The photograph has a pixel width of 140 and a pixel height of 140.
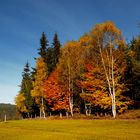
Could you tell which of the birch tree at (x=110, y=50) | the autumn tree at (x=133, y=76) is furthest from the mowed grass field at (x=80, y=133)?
the autumn tree at (x=133, y=76)

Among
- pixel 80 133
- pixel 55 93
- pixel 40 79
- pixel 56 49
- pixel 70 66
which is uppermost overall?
pixel 56 49

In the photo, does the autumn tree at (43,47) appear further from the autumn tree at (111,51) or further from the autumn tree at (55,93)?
the autumn tree at (111,51)

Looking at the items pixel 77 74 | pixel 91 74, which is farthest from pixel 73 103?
pixel 91 74

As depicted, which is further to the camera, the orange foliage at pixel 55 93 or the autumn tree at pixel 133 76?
the orange foliage at pixel 55 93

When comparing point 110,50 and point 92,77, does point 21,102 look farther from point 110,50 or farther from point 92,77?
point 110,50

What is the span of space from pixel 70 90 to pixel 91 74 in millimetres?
11696

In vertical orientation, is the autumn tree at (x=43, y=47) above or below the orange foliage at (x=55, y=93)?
above

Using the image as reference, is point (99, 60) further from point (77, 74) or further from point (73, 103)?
point (73, 103)

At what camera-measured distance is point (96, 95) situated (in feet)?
172

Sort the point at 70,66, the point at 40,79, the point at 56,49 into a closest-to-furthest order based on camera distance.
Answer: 1. the point at 70,66
2. the point at 40,79
3. the point at 56,49

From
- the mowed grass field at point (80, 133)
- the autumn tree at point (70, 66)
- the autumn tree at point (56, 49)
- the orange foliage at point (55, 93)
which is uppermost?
the autumn tree at point (56, 49)

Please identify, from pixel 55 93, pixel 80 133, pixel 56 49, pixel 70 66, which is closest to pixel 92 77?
pixel 70 66

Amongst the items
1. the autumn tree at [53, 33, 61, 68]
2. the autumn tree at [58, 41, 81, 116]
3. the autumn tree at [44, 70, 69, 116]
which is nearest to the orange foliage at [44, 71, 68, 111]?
the autumn tree at [44, 70, 69, 116]

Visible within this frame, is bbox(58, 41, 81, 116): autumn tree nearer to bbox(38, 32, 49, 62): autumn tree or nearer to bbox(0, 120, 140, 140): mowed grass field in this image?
bbox(38, 32, 49, 62): autumn tree
